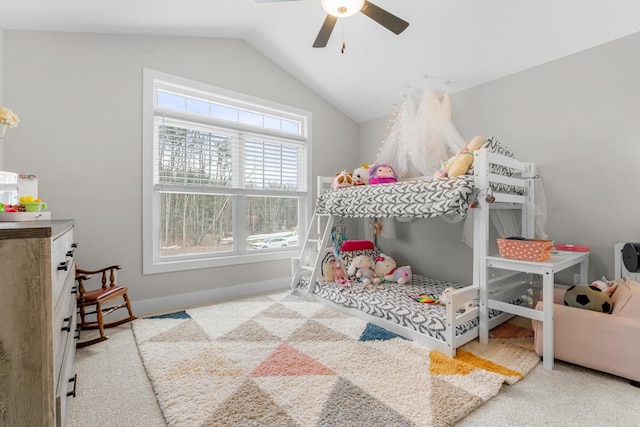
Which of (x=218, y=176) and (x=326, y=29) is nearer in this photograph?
(x=326, y=29)

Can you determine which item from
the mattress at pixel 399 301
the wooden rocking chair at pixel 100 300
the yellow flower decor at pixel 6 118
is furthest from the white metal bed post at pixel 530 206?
the yellow flower decor at pixel 6 118

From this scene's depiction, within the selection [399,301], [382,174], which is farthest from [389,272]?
[382,174]

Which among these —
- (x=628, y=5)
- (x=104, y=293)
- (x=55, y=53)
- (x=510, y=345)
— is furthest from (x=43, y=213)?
(x=628, y=5)

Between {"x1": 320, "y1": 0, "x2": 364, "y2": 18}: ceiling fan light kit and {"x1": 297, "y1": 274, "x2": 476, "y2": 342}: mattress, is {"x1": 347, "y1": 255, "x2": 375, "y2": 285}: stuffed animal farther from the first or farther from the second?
{"x1": 320, "y1": 0, "x2": 364, "y2": 18}: ceiling fan light kit

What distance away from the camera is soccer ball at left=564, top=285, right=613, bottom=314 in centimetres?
198

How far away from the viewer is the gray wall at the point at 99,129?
99.9 inches

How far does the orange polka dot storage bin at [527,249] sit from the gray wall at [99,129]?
2.75 m

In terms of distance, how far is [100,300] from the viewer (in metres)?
2.42

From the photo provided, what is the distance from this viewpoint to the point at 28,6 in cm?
228

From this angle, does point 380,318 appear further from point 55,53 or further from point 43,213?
point 55,53

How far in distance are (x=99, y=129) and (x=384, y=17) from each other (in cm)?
258

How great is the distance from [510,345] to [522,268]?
62cm

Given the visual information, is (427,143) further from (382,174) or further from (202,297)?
(202,297)

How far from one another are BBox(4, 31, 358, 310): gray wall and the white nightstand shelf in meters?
2.62
